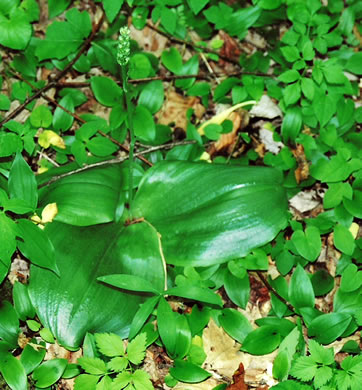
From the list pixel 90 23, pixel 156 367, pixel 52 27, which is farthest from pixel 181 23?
pixel 156 367

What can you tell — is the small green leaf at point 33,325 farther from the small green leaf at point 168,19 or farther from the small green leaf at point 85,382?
the small green leaf at point 168,19

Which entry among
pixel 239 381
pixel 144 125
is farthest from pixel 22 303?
pixel 144 125

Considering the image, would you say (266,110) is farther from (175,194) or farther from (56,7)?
(56,7)

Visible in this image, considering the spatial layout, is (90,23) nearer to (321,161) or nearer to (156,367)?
(321,161)

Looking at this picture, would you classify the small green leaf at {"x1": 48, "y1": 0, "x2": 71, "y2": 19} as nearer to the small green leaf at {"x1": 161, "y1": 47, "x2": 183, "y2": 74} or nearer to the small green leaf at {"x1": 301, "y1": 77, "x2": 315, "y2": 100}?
the small green leaf at {"x1": 161, "y1": 47, "x2": 183, "y2": 74}

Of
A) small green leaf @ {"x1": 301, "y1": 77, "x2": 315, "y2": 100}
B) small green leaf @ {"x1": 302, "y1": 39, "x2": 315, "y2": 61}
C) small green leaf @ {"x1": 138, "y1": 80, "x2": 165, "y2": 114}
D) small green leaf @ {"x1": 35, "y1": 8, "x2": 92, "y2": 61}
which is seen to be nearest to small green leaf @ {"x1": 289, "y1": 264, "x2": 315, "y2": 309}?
small green leaf @ {"x1": 301, "y1": 77, "x2": 315, "y2": 100}

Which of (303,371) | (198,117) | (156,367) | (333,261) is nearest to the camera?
(303,371)
